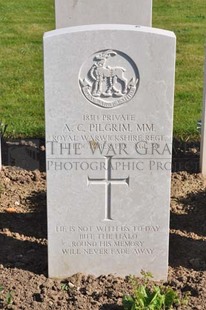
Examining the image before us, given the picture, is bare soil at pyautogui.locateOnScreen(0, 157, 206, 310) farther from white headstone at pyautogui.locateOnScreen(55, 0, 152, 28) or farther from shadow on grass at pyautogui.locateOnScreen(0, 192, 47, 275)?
white headstone at pyautogui.locateOnScreen(55, 0, 152, 28)

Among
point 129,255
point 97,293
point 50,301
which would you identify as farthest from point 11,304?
A: point 129,255

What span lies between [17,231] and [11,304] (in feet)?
3.69

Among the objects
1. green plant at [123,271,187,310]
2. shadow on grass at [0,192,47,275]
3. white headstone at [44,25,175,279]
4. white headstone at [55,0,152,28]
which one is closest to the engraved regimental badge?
Answer: white headstone at [44,25,175,279]

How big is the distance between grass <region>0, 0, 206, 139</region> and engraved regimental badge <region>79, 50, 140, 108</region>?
3233 millimetres

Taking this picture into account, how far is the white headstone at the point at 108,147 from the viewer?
14.1 feet

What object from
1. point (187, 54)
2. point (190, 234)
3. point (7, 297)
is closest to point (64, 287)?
point (7, 297)

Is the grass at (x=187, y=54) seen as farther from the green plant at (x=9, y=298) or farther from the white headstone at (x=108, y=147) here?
the green plant at (x=9, y=298)

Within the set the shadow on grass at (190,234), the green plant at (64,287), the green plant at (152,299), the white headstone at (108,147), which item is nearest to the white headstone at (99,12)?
the shadow on grass at (190,234)

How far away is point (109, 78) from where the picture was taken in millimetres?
4363

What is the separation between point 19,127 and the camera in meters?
7.82

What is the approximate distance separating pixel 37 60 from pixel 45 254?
6233mm

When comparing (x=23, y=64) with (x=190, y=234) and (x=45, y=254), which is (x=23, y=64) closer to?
(x=190, y=234)

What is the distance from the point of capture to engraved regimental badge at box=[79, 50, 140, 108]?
4.33m

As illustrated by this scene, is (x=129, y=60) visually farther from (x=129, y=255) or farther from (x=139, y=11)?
(x=139, y=11)
